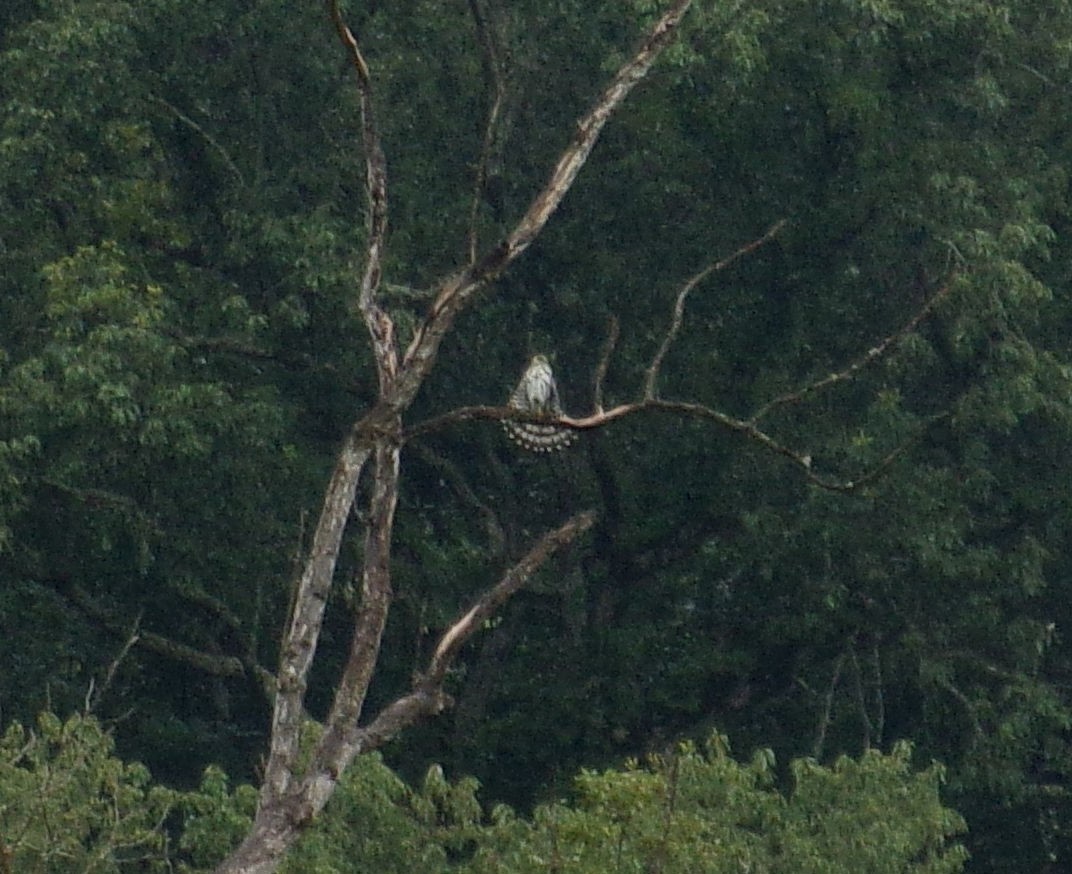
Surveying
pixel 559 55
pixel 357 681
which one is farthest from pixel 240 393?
pixel 357 681

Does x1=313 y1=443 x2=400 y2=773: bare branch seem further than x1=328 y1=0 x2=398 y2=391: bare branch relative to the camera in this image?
No

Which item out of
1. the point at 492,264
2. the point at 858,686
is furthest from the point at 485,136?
the point at 858,686

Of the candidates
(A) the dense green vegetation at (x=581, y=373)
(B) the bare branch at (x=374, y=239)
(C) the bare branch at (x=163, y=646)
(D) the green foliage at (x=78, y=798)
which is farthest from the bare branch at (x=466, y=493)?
(B) the bare branch at (x=374, y=239)

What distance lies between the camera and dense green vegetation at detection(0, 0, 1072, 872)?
13.7 m

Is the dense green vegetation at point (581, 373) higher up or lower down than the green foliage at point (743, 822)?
higher up

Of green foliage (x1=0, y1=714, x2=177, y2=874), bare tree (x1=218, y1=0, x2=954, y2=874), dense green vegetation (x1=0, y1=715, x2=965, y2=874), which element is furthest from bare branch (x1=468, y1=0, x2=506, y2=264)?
dense green vegetation (x1=0, y1=715, x2=965, y2=874)

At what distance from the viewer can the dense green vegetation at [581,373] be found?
44.8ft

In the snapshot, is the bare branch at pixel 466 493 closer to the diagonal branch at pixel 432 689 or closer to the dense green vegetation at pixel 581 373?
the dense green vegetation at pixel 581 373

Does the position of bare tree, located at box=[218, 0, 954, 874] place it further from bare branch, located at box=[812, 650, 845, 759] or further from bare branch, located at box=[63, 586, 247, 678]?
bare branch, located at box=[812, 650, 845, 759]

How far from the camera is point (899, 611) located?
14.3 meters

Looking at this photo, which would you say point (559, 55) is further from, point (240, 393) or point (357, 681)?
point (357, 681)

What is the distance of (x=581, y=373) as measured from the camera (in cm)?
1534

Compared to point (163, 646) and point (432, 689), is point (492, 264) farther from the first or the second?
point (163, 646)

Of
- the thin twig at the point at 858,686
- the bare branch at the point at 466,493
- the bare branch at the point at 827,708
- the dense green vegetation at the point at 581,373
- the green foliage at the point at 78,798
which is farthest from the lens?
the bare branch at the point at 466,493
